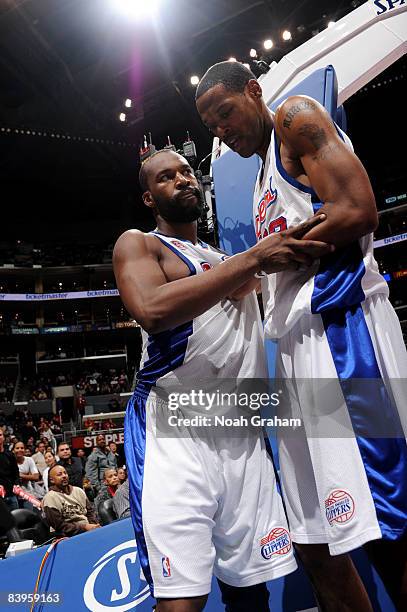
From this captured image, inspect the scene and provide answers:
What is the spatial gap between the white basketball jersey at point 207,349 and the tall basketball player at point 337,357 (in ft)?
0.45

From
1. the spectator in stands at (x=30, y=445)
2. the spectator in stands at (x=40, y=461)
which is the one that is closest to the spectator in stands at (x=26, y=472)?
the spectator in stands at (x=40, y=461)

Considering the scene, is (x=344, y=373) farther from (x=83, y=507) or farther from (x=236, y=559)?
(x=83, y=507)

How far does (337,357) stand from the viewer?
1.47 meters

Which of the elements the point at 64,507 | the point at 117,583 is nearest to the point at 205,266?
the point at 117,583

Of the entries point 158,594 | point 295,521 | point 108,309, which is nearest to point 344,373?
point 295,521

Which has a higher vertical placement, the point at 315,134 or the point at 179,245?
the point at 315,134

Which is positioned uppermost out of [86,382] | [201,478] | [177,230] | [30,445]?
[86,382]

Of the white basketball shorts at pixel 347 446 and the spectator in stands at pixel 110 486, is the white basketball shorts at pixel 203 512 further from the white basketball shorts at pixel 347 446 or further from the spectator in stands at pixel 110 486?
the spectator in stands at pixel 110 486

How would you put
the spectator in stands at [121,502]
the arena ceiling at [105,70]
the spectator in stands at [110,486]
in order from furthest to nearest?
the arena ceiling at [105,70] → the spectator in stands at [110,486] → the spectator in stands at [121,502]

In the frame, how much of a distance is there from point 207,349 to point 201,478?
1.35 feet

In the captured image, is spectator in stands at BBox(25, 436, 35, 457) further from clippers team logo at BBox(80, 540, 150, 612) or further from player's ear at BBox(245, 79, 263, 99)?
player's ear at BBox(245, 79, 263, 99)

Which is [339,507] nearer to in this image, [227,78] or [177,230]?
[177,230]

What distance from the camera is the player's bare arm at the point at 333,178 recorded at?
1.44 metres

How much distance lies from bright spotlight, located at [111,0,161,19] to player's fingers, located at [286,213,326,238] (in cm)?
1280
